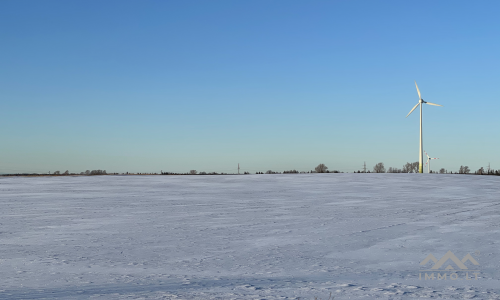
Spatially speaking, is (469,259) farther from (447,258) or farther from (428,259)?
(428,259)

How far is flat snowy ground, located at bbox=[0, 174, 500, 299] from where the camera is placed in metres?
6.29

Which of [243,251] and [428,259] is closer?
[428,259]

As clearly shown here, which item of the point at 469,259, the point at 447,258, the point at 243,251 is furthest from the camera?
the point at 243,251

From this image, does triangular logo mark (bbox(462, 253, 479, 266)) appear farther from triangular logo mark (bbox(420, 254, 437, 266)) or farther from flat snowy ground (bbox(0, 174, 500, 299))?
triangular logo mark (bbox(420, 254, 437, 266))

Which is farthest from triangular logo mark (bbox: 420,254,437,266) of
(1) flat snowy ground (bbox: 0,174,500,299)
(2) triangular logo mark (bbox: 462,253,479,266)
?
(2) triangular logo mark (bbox: 462,253,479,266)

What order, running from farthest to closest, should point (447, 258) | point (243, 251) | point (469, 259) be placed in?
point (243, 251) < point (447, 258) < point (469, 259)

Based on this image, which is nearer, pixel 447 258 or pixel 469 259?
pixel 469 259

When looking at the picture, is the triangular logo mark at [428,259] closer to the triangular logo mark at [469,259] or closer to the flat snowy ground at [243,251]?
the flat snowy ground at [243,251]

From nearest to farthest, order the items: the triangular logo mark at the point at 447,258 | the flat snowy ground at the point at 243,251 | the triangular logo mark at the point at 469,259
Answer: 1. the flat snowy ground at the point at 243,251
2. the triangular logo mark at the point at 447,258
3. the triangular logo mark at the point at 469,259

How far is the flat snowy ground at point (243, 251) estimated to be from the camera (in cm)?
629

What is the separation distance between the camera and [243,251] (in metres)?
8.79

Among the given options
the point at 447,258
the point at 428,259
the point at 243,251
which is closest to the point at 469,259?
the point at 447,258

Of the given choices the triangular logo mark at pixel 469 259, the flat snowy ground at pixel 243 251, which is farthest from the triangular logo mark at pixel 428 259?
the triangular logo mark at pixel 469 259

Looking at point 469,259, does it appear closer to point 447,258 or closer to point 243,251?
point 447,258
